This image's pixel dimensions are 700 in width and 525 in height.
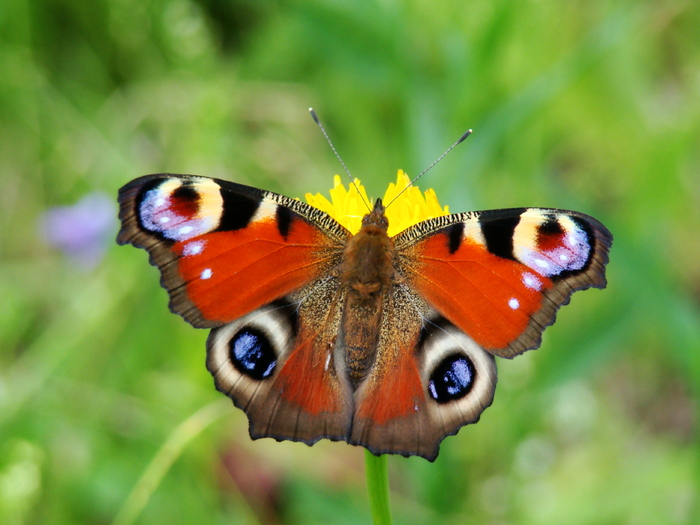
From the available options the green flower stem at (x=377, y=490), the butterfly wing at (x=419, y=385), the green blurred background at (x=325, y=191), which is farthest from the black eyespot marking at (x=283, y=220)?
the green blurred background at (x=325, y=191)

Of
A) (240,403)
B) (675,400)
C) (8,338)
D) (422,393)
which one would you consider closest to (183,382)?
(8,338)

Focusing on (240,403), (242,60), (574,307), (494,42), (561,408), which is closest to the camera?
(240,403)

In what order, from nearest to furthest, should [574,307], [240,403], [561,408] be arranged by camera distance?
[240,403], [561,408], [574,307]

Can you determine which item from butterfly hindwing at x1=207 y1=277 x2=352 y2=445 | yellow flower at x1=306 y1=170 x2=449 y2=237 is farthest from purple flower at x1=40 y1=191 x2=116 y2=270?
butterfly hindwing at x1=207 y1=277 x2=352 y2=445

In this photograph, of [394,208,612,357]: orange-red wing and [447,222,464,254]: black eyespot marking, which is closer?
[394,208,612,357]: orange-red wing

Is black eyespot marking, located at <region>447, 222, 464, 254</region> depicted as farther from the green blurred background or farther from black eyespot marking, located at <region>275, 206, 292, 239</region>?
the green blurred background

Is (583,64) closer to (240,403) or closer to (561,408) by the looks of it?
(561,408)
